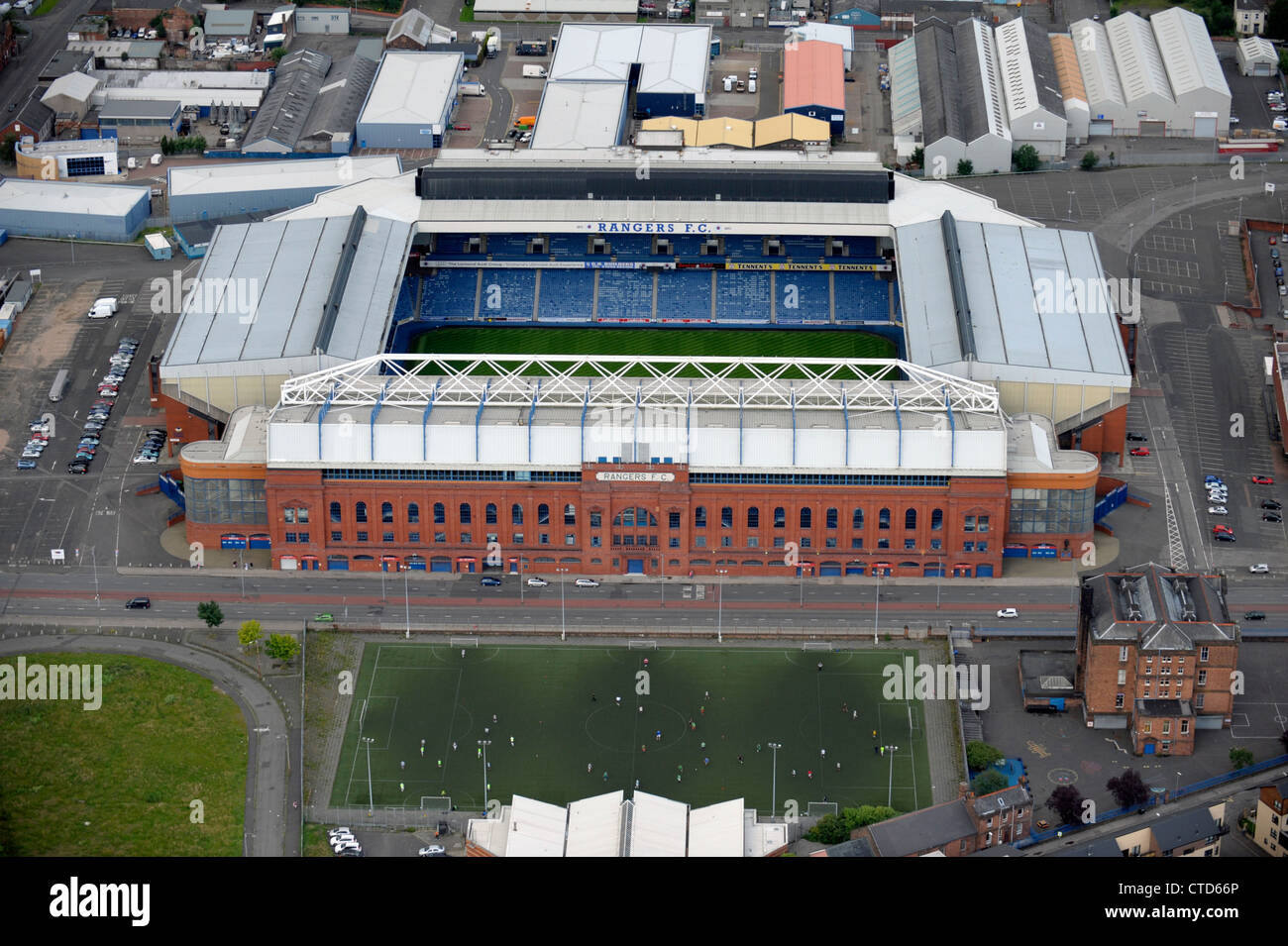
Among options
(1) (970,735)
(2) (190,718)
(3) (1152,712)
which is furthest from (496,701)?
(3) (1152,712)

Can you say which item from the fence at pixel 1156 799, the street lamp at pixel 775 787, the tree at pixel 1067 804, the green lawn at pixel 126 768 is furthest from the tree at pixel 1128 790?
the green lawn at pixel 126 768

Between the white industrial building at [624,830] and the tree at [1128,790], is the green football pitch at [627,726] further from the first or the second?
the tree at [1128,790]

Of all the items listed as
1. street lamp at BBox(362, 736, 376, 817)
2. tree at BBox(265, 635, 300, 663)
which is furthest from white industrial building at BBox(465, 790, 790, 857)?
tree at BBox(265, 635, 300, 663)

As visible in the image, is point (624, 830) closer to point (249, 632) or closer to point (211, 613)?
point (249, 632)

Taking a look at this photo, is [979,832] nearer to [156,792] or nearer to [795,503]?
[795,503]

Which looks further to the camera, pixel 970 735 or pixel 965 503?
pixel 965 503
